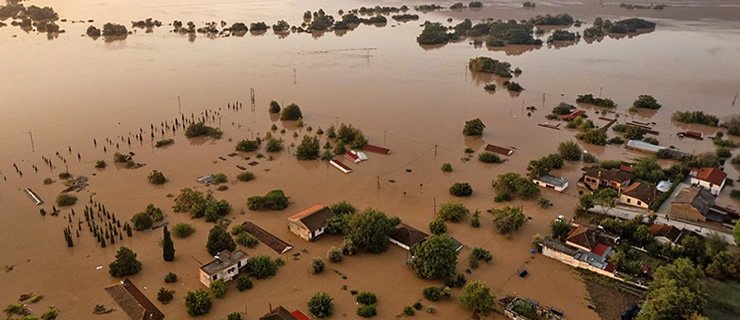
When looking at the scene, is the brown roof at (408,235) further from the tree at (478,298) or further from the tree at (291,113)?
the tree at (291,113)

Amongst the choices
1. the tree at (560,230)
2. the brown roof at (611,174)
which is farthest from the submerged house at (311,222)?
the brown roof at (611,174)

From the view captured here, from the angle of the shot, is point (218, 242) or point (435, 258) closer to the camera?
point (435, 258)

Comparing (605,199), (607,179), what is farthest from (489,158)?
(605,199)

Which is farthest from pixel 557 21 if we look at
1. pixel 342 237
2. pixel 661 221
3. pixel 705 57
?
pixel 342 237

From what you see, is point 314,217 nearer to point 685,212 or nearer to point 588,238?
point 588,238

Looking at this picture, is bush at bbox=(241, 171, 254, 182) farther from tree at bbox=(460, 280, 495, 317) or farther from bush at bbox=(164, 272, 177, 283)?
Answer: tree at bbox=(460, 280, 495, 317)

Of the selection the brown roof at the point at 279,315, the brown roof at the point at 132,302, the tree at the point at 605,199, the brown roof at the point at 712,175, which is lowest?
the brown roof at the point at 132,302
